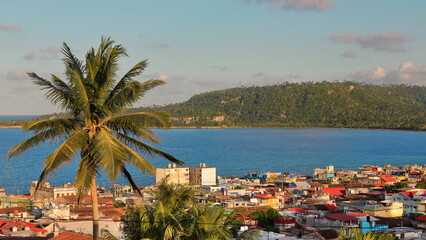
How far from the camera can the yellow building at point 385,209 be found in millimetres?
32906

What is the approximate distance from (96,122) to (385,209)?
28885 millimetres

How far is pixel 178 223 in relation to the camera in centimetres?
755

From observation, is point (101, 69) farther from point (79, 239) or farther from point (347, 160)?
point (347, 160)

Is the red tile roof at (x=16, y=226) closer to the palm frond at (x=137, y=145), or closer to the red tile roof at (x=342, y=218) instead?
the red tile roof at (x=342, y=218)

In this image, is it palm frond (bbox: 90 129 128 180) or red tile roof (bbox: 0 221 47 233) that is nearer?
palm frond (bbox: 90 129 128 180)

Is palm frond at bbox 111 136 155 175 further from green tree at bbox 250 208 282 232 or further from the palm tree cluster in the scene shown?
green tree at bbox 250 208 282 232

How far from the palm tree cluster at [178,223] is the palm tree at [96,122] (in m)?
0.64

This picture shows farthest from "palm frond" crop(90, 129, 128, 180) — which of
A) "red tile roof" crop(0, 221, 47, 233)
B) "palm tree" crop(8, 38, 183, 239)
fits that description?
"red tile roof" crop(0, 221, 47, 233)

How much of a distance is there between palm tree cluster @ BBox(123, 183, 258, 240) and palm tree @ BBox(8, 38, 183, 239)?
0.64m

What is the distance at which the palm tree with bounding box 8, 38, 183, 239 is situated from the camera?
7.14 meters

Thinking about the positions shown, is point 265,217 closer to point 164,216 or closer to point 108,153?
point 164,216

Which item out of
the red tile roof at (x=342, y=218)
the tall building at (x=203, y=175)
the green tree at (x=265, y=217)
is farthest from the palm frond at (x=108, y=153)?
the tall building at (x=203, y=175)

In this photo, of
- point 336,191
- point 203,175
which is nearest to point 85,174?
point 336,191

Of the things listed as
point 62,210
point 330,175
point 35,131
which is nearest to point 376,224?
point 62,210
